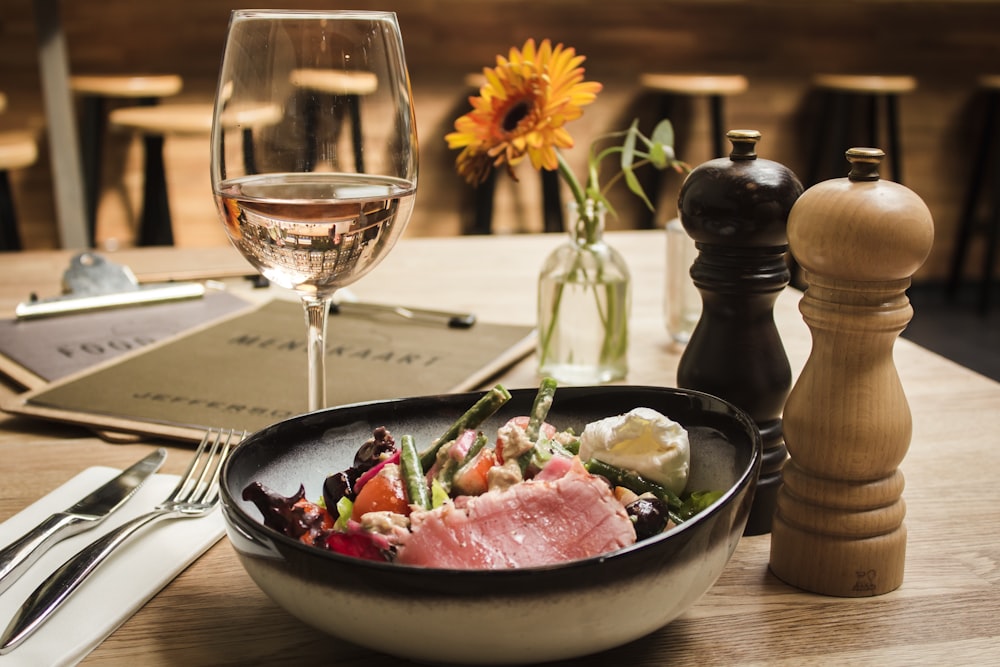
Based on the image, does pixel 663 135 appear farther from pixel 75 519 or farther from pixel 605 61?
pixel 605 61

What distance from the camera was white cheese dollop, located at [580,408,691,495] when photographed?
1.73 feet

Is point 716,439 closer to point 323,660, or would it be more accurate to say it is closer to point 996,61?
point 323,660

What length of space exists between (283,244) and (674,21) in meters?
3.42

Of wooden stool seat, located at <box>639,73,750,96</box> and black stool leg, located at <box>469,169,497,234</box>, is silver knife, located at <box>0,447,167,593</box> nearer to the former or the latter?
black stool leg, located at <box>469,169,497,234</box>

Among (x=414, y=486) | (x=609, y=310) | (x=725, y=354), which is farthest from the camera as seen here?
(x=609, y=310)

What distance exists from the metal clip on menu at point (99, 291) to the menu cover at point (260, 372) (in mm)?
123

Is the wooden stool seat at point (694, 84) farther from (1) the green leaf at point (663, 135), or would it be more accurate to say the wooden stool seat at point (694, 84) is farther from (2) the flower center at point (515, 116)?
(2) the flower center at point (515, 116)

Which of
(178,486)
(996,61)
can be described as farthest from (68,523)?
(996,61)

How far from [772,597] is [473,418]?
189mm

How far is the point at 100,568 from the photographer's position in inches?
21.7

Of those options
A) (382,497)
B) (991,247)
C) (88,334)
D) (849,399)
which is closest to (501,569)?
(382,497)

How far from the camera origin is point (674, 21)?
12.3ft

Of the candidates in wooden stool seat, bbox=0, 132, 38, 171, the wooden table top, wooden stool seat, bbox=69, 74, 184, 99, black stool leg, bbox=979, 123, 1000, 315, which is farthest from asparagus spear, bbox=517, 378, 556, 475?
black stool leg, bbox=979, 123, 1000, 315

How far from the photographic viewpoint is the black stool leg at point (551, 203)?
3.46 m
